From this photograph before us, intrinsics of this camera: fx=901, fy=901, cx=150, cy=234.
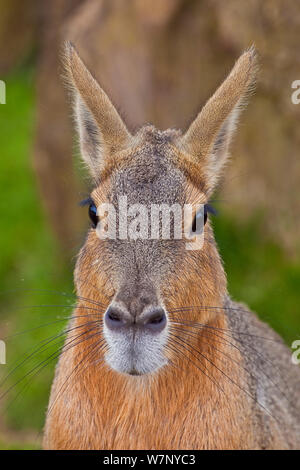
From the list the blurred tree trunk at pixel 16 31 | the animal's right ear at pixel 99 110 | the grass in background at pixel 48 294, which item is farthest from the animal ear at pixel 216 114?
the blurred tree trunk at pixel 16 31

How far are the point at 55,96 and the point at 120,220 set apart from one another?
18.4ft

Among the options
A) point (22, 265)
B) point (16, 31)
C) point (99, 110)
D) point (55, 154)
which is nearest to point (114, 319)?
point (99, 110)

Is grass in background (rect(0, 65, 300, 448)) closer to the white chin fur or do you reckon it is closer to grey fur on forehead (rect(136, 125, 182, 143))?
grey fur on forehead (rect(136, 125, 182, 143))

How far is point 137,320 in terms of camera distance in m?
3.87

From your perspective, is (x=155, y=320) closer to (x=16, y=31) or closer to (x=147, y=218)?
(x=147, y=218)

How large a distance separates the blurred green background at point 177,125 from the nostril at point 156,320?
12.1ft

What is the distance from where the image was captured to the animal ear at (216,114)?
15.3 feet

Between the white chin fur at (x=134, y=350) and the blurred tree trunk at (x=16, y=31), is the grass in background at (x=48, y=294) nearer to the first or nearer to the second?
the white chin fur at (x=134, y=350)

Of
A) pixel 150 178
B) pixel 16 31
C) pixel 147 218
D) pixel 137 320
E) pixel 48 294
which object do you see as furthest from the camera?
pixel 16 31

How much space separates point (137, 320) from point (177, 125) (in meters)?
4.94

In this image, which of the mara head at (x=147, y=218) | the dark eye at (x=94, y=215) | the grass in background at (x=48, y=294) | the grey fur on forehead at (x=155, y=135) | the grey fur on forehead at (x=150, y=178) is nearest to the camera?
the mara head at (x=147, y=218)

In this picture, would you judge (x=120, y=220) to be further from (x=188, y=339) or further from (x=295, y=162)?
(x=295, y=162)

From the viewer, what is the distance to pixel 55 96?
31.4 feet
